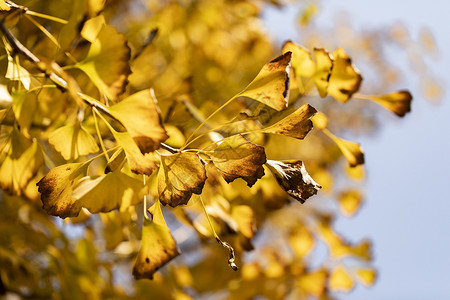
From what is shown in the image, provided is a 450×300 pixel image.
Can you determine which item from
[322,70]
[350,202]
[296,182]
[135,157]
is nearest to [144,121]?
[135,157]

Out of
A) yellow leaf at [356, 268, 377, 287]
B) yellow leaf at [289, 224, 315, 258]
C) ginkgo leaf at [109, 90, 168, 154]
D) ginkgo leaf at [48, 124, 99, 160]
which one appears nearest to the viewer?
ginkgo leaf at [109, 90, 168, 154]

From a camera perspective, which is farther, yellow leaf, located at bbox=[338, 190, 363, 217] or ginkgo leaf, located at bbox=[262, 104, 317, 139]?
yellow leaf, located at bbox=[338, 190, 363, 217]

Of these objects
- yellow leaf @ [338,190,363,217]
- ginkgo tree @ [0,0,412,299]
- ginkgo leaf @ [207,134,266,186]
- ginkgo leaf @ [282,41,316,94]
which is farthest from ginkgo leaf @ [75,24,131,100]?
yellow leaf @ [338,190,363,217]

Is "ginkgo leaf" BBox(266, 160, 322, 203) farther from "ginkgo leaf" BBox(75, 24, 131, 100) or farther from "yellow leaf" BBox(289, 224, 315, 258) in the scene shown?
"yellow leaf" BBox(289, 224, 315, 258)

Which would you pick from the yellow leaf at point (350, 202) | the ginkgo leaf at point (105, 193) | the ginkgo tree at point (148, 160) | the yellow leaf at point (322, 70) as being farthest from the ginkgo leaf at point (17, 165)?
the yellow leaf at point (350, 202)

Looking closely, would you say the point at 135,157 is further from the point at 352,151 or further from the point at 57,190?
the point at 352,151

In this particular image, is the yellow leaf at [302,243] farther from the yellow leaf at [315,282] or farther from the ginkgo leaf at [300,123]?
the ginkgo leaf at [300,123]

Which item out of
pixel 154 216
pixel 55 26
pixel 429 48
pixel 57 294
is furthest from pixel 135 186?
pixel 429 48
